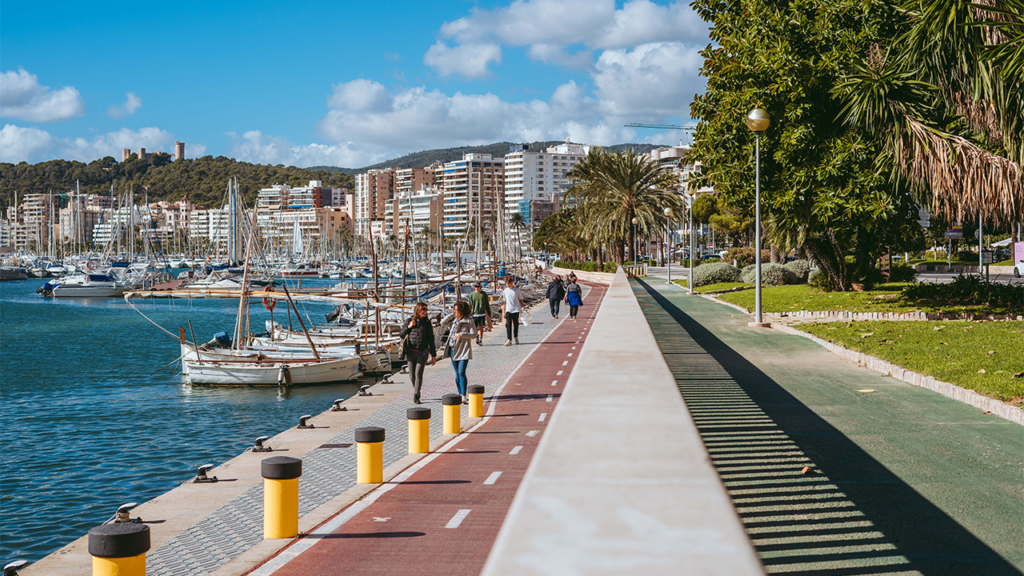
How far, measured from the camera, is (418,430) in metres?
10.4

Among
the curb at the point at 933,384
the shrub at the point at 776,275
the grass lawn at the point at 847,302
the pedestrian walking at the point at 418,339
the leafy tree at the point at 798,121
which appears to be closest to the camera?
the curb at the point at 933,384

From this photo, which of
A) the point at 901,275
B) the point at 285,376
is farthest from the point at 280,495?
the point at 901,275

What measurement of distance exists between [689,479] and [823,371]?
43.4 feet

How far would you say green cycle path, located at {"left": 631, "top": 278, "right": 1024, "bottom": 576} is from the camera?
572 centimetres

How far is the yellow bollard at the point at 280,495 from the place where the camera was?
6996mm

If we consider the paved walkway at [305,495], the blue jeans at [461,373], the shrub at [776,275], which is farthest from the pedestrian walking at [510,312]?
the shrub at [776,275]

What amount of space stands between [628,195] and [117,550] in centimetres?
5300

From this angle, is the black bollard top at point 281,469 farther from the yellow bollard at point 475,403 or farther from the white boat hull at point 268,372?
the white boat hull at point 268,372

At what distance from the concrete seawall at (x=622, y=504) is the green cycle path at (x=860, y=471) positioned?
2.81 m

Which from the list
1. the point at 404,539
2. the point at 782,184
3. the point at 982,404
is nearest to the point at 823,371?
the point at 982,404

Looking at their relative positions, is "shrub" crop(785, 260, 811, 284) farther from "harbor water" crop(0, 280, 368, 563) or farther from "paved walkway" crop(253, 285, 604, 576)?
"paved walkway" crop(253, 285, 604, 576)

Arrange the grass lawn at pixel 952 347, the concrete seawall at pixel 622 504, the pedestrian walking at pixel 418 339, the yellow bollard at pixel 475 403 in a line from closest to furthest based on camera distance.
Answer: the concrete seawall at pixel 622 504
the grass lawn at pixel 952 347
the yellow bollard at pixel 475 403
the pedestrian walking at pixel 418 339

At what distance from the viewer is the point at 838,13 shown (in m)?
24.9

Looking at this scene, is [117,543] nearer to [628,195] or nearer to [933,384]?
[933,384]
